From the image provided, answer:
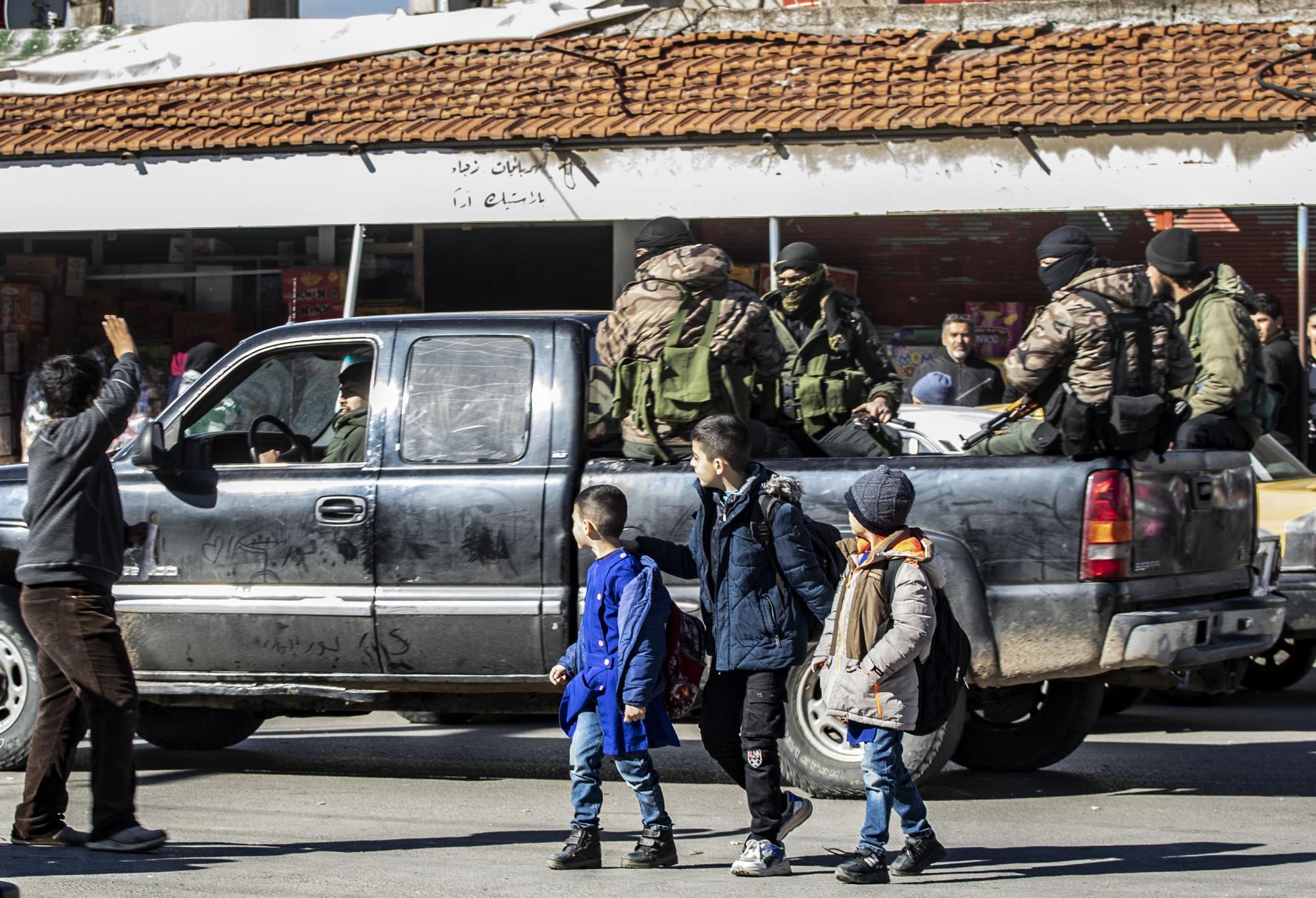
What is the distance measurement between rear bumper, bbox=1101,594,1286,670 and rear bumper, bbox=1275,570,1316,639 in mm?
1543

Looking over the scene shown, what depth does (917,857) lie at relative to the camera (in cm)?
529

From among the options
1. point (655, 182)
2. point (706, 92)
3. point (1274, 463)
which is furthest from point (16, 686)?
point (706, 92)

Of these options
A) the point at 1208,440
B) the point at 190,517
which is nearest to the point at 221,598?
the point at 190,517

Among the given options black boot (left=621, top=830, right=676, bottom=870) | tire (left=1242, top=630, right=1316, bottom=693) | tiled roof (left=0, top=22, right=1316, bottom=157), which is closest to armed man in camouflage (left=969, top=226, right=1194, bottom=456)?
black boot (left=621, top=830, right=676, bottom=870)

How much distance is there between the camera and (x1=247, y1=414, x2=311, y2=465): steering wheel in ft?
22.8

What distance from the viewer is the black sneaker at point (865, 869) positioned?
5.19 metres

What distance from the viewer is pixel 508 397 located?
669 centimetres

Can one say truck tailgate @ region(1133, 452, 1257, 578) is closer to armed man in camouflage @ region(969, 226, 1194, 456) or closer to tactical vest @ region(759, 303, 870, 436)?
armed man in camouflage @ region(969, 226, 1194, 456)

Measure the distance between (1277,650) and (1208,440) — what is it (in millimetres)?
1828

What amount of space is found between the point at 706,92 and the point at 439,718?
7616 mm

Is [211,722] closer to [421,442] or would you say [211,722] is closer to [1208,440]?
[421,442]

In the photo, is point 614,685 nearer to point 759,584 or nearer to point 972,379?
point 759,584

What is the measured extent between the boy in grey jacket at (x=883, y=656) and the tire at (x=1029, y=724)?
174 cm

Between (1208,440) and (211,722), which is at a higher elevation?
(1208,440)
